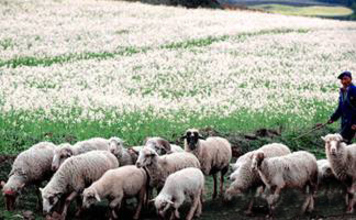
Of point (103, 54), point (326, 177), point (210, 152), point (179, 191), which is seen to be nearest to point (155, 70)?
point (103, 54)

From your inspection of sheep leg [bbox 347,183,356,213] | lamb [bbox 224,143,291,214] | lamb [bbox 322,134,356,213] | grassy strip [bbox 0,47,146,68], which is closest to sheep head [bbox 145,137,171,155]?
lamb [bbox 224,143,291,214]

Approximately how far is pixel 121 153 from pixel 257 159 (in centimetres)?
298

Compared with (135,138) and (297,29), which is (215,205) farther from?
(297,29)

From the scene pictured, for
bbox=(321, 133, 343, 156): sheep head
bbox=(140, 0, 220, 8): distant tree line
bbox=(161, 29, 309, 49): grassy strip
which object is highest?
bbox=(321, 133, 343, 156): sheep head

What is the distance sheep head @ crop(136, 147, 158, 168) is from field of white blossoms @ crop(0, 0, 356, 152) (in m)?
4.15

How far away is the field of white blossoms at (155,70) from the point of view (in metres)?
22.5

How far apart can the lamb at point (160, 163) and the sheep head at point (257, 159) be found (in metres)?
1.34

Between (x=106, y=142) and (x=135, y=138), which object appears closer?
(x=106, y=142)

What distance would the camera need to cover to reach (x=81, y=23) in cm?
4731

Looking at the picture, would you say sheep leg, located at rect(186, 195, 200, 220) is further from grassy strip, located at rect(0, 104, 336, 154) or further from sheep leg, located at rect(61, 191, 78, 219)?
grassy strip, located at rect(0, 104, 336, 154)

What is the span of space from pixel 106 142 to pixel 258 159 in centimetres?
358

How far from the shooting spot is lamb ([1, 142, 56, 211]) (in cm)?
1559

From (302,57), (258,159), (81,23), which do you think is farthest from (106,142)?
(81,23)

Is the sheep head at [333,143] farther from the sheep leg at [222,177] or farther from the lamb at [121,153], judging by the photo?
the lamb at [121,153]
